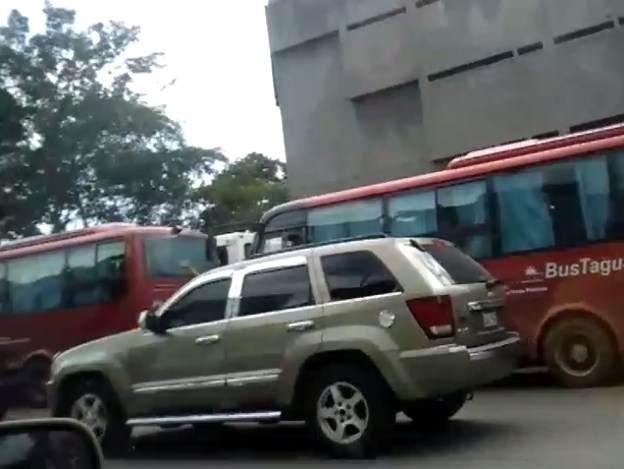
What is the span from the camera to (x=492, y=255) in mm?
12992

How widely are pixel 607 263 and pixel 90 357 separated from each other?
19.7ft

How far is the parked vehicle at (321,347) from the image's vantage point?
8367 millimetres

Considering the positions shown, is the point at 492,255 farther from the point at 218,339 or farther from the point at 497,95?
the point at 497,95

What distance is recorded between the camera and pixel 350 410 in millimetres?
8562

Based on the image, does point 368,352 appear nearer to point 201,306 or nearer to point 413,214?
point 201,306

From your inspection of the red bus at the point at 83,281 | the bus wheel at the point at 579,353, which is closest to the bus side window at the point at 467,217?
the bus wheel at the point at 579,353

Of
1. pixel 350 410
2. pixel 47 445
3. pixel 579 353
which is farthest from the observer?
pixel 579 353

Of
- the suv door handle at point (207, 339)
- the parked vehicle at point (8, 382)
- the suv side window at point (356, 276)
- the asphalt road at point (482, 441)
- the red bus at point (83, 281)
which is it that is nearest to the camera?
the asphalt road at point (482, 441)

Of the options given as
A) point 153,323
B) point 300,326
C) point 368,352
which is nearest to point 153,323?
point 153,323

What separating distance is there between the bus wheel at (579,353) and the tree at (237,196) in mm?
24161

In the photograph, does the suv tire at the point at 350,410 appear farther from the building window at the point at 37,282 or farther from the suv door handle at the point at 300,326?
the building window at the point at 37,282

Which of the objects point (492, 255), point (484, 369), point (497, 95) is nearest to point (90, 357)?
point (484, 369)

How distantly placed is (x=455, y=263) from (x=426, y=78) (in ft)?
67.0

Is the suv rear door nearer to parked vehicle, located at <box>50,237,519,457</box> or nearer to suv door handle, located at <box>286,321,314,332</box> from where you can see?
parked vehicle, located at <box>50,237,519,457</box>
